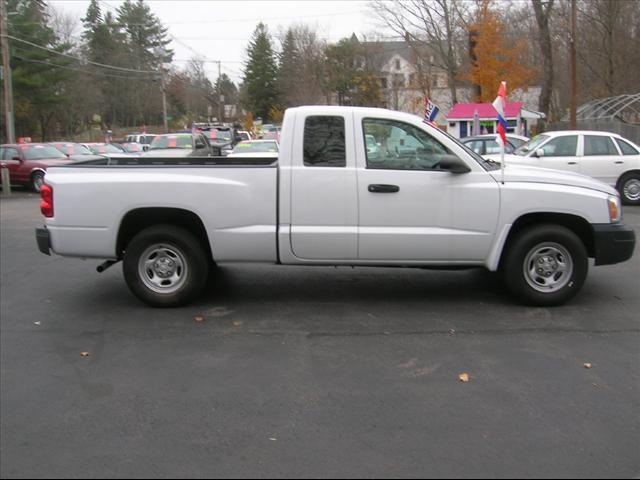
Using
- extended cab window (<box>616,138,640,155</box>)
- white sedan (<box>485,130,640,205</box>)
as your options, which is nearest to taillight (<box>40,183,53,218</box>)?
white sedan (<box>485,130,640,205</box>)

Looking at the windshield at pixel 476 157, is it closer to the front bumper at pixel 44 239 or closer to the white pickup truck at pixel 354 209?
the white pickup truck at pixel 354 209

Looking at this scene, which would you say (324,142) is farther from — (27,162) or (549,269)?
(27,162)

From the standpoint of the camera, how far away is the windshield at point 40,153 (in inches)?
798

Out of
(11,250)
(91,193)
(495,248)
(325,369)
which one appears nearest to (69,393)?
(325,369)

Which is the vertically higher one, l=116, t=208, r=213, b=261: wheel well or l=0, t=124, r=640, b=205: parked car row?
l=0, t=124, r=640, b=205: parked car row

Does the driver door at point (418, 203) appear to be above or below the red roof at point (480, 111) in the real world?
below

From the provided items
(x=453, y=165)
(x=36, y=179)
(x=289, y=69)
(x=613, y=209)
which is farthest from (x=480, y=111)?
(x=289, y=69)

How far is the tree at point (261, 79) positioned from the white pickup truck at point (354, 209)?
8371 cm

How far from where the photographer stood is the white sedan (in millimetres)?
14250

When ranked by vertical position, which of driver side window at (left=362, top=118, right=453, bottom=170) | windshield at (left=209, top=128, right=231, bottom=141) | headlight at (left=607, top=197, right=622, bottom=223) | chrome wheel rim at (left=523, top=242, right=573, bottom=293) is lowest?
chrome wheel rim at (left=523, top=242, right=573, bottom=293)

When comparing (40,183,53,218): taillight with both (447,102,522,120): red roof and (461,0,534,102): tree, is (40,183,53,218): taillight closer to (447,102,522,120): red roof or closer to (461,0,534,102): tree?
(461,0,534,102): tree

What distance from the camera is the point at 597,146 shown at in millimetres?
14445

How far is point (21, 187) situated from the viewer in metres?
21.2

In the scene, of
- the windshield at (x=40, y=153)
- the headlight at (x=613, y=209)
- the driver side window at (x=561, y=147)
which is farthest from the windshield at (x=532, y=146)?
the windshield at (x=40, y=153)
